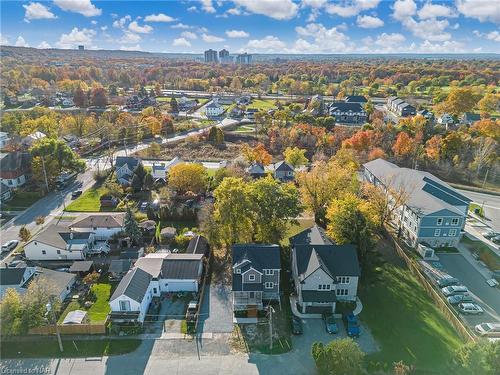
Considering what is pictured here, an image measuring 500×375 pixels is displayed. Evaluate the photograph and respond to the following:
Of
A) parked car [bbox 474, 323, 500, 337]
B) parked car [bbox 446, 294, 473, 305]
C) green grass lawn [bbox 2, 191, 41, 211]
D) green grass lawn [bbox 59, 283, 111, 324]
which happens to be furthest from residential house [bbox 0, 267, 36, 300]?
parked car [bbox 474, 323, 500, 337]

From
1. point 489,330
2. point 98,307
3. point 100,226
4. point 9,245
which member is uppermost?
point 100,226

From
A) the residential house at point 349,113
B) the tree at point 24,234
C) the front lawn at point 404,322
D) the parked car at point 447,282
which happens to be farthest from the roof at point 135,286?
the residential house at point 349,113

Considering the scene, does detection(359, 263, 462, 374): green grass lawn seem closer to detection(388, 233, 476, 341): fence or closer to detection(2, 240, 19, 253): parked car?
detection(388, 233, 476, 341): fence

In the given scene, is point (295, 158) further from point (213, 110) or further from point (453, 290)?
point (213, 110)

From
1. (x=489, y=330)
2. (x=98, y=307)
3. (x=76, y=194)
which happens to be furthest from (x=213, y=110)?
(x=489, y=330)

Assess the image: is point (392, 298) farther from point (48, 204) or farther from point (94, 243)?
point (48, 204)

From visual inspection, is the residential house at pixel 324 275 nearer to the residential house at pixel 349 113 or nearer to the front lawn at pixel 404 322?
the front lawn at pixel 404 322
